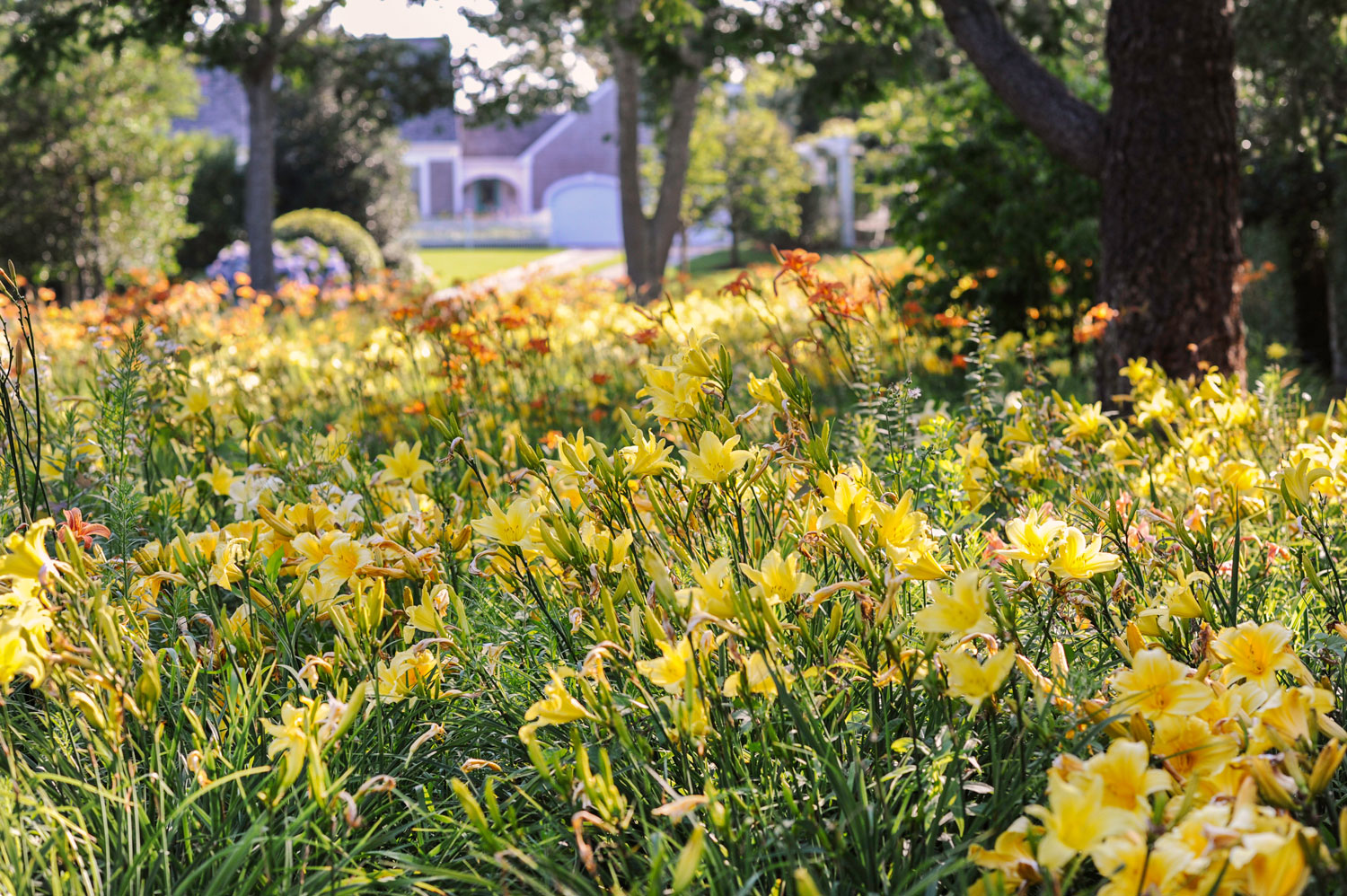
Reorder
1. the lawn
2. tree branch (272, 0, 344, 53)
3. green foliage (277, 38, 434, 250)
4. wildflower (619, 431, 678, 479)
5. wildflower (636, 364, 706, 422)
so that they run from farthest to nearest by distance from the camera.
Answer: the lawn → green foliage (277, 38, 434, 250) → tree branch (272, 0, 344, 53) → wildflower (636, 364, 706, 422) → wildflower (619, 431, 678, 479)

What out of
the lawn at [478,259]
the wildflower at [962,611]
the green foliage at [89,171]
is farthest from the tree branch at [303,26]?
the wildflower at [962,611]

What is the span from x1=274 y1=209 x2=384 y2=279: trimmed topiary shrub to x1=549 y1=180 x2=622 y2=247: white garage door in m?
24.9

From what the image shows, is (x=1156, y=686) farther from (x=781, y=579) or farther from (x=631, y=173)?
(x=631, y=173)

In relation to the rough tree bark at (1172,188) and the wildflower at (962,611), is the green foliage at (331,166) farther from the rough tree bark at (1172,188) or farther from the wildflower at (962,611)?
the wildflower at (962,611)

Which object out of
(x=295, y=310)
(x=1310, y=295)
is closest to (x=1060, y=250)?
(x=1310, y=295)

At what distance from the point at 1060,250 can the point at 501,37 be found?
9.92 meters

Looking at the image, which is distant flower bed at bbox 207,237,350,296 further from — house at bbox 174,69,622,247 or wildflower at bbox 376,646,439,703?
house at bbox 174,69,622,247

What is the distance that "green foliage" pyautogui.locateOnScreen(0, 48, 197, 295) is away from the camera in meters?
14.6

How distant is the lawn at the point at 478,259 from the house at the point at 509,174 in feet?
6.52

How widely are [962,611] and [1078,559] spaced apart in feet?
0.91

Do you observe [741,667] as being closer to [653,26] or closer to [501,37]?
[653,26]

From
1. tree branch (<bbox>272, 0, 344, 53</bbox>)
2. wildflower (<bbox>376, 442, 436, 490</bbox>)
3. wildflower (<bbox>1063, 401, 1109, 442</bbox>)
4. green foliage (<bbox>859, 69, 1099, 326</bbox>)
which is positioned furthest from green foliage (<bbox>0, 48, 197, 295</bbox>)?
wildflower (<bbox>1063, 401, 1109, 442</bbox>)

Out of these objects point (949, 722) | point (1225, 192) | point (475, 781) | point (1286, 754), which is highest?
point (1225, 192)

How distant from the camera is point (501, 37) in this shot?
14.1 metres
